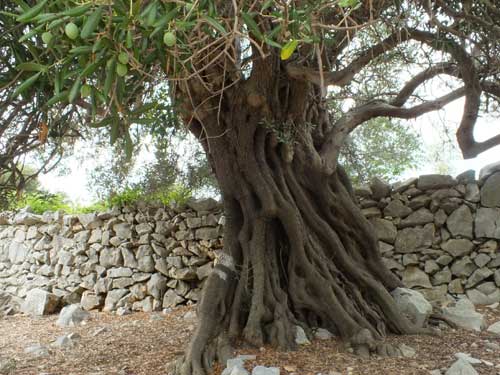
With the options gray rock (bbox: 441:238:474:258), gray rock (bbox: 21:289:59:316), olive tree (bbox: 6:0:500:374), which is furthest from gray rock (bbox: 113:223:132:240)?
gray rock (bbox: 441:238:474:258)

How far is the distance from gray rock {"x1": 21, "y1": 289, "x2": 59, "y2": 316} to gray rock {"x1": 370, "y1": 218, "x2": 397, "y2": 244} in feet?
16.3

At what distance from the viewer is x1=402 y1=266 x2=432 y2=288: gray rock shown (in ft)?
18.5

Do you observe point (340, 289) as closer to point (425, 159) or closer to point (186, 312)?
point (186, 312)

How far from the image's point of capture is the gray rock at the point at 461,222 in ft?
18.2

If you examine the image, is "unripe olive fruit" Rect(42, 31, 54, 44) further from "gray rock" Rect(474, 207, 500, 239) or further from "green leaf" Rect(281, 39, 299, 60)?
"gray rock" Rect(474, 207, 500, 239)

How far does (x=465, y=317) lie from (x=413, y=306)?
1.78 feet

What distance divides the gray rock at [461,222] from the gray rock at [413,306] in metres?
1.37

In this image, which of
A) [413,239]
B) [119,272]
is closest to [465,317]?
[413,239]

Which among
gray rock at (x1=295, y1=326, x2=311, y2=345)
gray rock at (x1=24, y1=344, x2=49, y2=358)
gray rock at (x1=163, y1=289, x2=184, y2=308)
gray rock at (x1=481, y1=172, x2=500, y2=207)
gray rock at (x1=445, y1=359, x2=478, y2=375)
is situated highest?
gray rock at (x1=481, y1=172, x2=500, y2=207)

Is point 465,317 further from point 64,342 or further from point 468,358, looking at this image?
point 64,342

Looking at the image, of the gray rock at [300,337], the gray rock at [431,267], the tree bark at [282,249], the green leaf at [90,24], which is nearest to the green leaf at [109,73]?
the green leaf at [90,24]

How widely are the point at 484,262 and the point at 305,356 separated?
9.62 ft

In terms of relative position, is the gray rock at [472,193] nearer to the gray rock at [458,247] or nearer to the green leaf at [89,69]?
the gray rock at [458,247]

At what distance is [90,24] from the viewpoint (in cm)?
156
